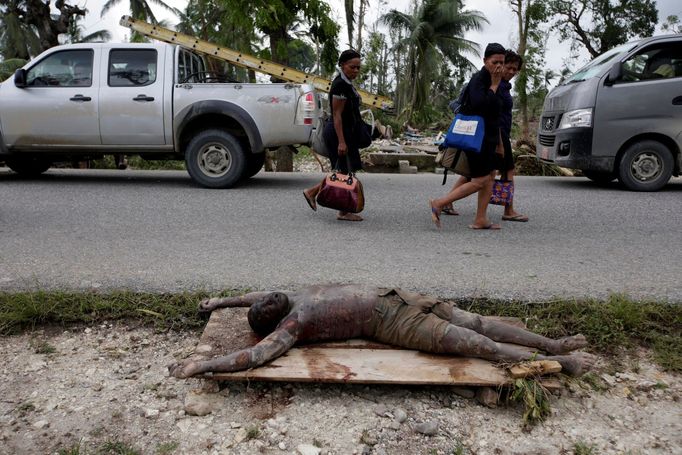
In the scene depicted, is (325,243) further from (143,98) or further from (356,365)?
(143,98)

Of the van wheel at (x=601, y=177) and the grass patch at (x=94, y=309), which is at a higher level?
the van wheel at (x=601, y=177)

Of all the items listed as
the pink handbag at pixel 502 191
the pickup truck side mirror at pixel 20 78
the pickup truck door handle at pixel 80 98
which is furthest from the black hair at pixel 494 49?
the pickup truck side mirror at pixel 20 78

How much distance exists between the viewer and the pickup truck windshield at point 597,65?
791cm

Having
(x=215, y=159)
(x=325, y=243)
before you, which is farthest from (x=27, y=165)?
(x=325, y=243)

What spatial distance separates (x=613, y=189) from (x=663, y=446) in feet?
22.0

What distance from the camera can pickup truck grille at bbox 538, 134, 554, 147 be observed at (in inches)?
335

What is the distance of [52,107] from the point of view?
7.84m

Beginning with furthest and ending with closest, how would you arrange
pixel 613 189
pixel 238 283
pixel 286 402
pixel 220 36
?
pixel 220 36, pixel 613 189, pixel 238 283, pixel 286 402

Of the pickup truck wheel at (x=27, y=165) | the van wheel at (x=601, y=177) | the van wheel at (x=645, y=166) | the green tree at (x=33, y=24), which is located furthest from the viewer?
the green tree at (x=33, y=24)

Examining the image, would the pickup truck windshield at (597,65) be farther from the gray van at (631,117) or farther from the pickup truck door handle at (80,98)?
the pickup truck door handle at (80,98)

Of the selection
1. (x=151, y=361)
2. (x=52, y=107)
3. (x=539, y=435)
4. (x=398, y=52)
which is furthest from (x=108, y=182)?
(x=398, y=52)

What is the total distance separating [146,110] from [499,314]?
6116 millimetres

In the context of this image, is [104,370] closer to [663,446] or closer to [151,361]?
[151,361]

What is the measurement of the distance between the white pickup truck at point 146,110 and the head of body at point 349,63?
2300 millimetres
